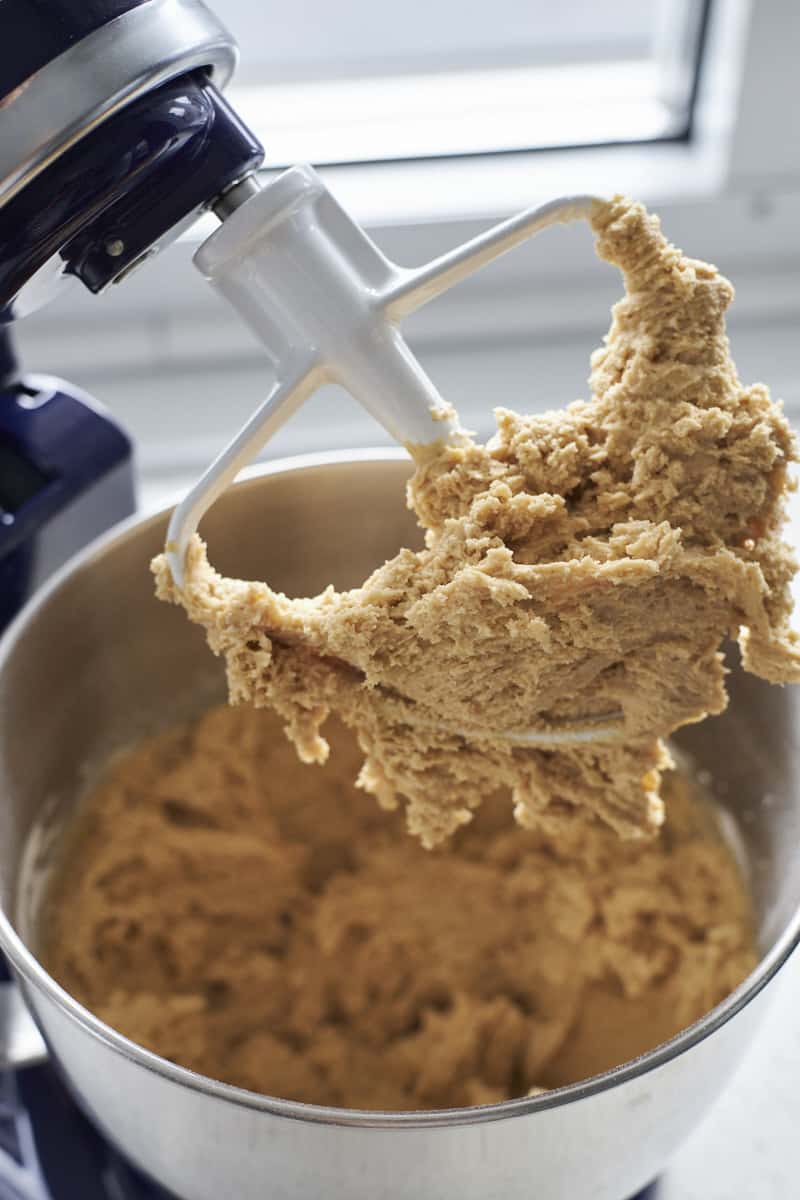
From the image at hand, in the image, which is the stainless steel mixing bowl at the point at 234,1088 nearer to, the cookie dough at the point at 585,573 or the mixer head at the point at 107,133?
the cookie dough at the point at 585,573

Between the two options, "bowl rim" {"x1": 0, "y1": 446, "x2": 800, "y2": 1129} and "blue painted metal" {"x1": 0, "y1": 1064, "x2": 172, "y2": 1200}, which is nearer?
"bowl rim" {"x1": 0, "y1": 446, "x2": 800, "y2": 1129}

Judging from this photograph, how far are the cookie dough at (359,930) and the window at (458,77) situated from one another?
49 centimetres

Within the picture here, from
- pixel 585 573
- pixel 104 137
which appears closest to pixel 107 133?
pixel 104 137

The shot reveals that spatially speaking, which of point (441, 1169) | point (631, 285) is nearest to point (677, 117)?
point (631, 285)

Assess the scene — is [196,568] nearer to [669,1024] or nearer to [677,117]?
[669,1024]

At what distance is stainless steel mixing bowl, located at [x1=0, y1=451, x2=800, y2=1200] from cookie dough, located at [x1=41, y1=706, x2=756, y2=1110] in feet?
0.12

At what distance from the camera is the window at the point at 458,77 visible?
98 centimetres

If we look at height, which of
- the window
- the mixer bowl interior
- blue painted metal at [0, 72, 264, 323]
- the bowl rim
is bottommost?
the bowl rim

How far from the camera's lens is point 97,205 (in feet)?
1.38

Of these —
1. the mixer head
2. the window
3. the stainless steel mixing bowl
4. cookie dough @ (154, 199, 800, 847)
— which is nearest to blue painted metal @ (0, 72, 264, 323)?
the mixer head

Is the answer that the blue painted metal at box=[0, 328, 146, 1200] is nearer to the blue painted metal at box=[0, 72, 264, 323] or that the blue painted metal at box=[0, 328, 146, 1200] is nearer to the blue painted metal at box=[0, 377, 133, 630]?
the blue painted metal at box=[0, 377, 133, 630]

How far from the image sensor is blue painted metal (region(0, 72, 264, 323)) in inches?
16.2

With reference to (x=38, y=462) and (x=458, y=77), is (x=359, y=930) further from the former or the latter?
(x=458, y=77)

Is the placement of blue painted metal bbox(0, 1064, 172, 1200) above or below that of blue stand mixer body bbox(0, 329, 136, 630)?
below
